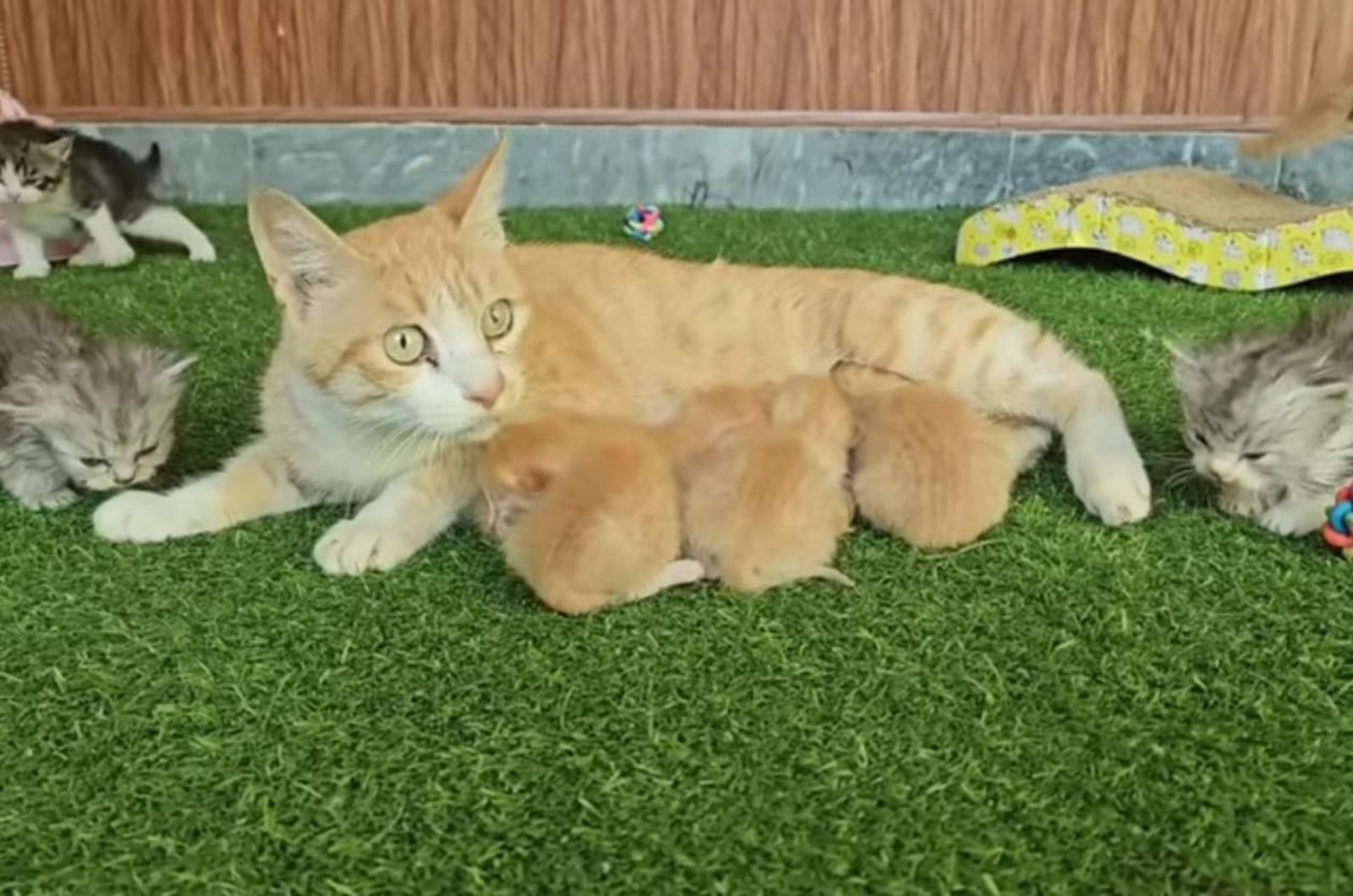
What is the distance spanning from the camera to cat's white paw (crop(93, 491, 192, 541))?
1407 millimetres

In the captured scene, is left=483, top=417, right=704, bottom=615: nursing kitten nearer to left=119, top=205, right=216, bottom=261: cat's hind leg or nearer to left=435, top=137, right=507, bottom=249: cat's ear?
A: left=435, top=137, right=507, bottom=249: cat's ear

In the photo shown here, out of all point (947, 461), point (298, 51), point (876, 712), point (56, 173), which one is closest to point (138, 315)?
point (56, 173)

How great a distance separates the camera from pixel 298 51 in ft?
10.3

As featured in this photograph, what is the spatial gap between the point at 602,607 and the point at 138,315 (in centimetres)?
132

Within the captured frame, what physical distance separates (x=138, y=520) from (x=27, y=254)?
4.93 feet

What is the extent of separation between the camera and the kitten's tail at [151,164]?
285 cm

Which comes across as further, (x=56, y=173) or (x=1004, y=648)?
(x=56, y=173)

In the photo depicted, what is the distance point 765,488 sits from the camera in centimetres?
122

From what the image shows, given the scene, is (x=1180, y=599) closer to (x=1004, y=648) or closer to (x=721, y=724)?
(x=1004, y=648)

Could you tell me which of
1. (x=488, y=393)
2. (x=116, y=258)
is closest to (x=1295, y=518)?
(x=488, y=393)

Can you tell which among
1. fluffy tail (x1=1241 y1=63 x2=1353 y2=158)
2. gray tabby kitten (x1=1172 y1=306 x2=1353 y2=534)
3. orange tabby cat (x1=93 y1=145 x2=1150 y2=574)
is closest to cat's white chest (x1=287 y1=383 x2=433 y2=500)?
orange tabby cat (x1=93 y1=145 x2=1150 y2=574)

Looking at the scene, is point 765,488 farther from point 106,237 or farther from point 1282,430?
point 106,237

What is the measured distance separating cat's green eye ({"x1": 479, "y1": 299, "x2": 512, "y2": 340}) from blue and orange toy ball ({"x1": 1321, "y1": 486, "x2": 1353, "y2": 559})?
2.69ft

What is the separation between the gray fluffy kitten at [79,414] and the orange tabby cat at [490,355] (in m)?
0.07
